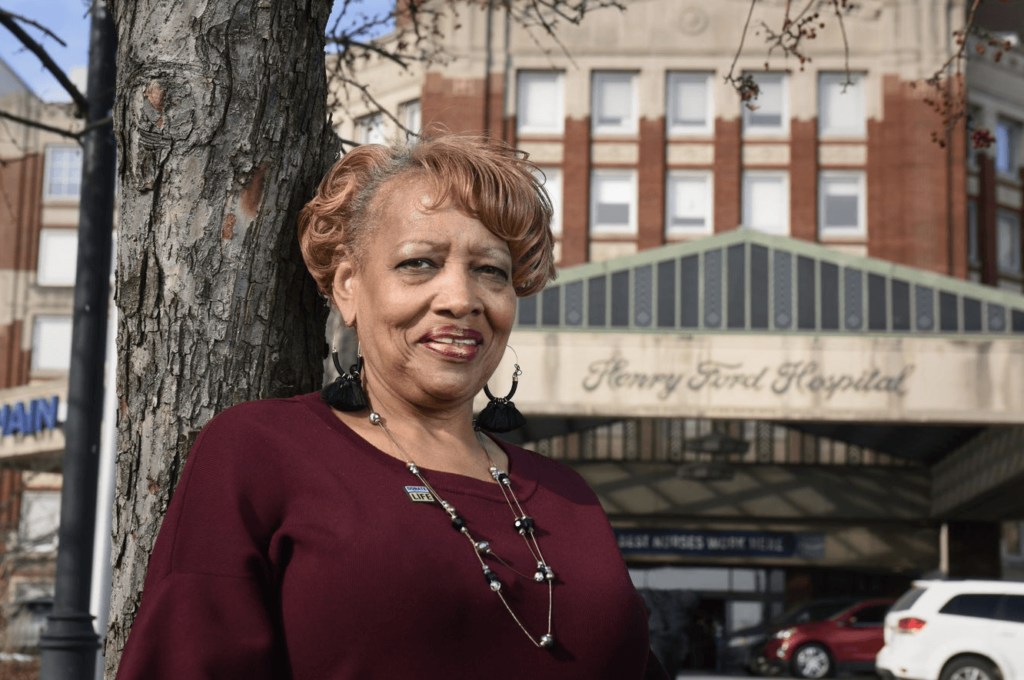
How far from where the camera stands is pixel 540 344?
26453 mm

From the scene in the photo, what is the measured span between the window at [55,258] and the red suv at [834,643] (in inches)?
1214

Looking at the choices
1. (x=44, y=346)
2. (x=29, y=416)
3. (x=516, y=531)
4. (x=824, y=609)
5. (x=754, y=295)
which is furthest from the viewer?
(x=44, y=346)

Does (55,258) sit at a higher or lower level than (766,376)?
higher

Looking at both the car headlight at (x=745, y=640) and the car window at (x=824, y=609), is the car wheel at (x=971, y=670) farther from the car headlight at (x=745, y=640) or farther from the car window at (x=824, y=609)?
the car headlight at (x=745, y=640)

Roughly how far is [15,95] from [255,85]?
4463 centimetres

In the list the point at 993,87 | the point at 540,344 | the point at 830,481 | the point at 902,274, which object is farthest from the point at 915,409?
the point at 993,87

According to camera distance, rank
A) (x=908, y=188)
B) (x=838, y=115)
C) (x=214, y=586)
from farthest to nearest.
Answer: (x=838, y=115)
(x=908, y=188)
(x=214, y=586)

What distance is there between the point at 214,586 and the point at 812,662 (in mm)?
23006

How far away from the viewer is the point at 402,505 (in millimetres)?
2209

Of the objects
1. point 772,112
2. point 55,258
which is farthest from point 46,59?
point 55,258

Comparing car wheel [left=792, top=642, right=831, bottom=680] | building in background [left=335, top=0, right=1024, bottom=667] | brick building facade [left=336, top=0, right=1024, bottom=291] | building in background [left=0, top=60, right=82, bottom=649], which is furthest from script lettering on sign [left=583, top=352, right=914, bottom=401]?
building in background [left=0, top=60, right=82, bottom=649]

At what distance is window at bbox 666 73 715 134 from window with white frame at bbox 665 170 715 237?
4.54 ft

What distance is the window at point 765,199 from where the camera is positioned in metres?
36.6

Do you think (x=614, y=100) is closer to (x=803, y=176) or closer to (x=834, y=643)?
(x=803, y=176)
